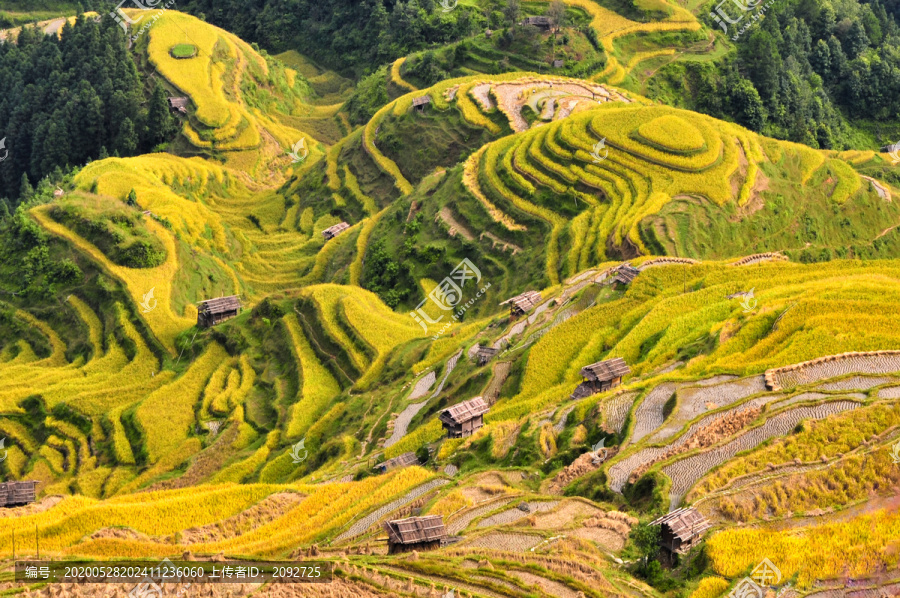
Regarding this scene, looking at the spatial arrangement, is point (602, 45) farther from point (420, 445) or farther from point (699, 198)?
point (420, 445)

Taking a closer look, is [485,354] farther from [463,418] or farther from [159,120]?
[159,120]

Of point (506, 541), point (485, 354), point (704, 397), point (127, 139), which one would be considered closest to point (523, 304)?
point (485, 354)

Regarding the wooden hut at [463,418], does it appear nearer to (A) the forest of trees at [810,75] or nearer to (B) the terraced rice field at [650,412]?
(B) the terraced rice field at [650,412]

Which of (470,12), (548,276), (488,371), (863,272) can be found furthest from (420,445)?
(470,12)

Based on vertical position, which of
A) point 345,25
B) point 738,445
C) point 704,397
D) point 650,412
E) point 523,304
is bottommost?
point 345,25

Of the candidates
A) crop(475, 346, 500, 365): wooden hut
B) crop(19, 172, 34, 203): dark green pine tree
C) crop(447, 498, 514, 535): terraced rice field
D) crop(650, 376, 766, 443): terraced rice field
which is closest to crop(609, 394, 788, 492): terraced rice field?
crop(650, 376, 766, 443): terraced rice field

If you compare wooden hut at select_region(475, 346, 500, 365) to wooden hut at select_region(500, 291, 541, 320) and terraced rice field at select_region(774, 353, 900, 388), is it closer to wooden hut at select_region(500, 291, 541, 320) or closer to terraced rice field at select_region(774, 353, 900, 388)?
wooden hut at select_region(500, 291, 541, 320)
